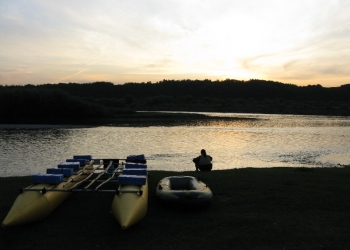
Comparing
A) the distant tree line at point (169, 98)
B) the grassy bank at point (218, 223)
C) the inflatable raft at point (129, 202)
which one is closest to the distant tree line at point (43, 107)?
the distant tree line at point (169, 98)

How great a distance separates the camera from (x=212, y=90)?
158375 mm

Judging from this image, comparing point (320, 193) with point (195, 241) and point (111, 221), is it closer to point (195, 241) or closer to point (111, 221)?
point (195, 241)

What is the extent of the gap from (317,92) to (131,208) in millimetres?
155366

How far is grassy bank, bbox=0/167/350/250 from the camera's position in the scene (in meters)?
7.83

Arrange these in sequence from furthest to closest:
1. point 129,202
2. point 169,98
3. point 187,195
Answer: point 169,98 → point 187,195 → point 129,202

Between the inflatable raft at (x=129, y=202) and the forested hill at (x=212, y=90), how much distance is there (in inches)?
5399

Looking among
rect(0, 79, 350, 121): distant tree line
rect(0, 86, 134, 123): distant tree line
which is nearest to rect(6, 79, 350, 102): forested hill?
rect(0, 79, 350, 121): distant tree line

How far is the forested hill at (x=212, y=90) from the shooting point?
472 feet

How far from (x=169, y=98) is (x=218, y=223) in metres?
124

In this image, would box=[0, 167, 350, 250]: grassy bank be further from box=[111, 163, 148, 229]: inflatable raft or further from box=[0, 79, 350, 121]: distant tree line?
box=[0, 79, 350, 121]: distant tree line

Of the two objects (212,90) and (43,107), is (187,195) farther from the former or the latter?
(212,90)

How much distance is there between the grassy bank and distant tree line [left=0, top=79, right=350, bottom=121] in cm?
6377

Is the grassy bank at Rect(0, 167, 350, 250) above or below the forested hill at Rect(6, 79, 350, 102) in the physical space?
below

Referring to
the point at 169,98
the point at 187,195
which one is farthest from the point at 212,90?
the point at 187,195
